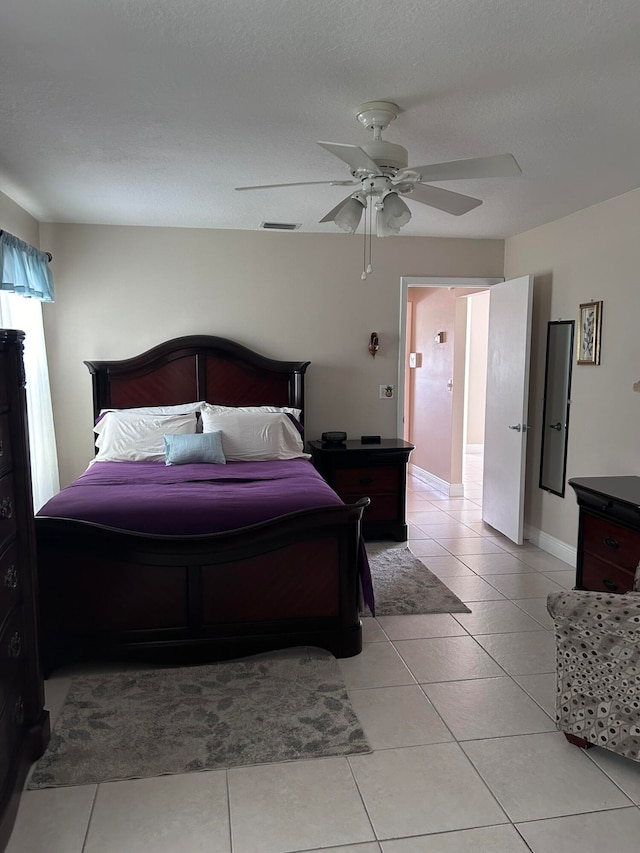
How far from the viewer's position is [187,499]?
3043 millimetres

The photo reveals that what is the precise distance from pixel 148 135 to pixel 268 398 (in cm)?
243

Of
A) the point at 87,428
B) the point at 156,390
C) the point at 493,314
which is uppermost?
the point at 493,314

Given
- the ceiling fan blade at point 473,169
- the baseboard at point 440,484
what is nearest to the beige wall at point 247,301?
the baseboard at point 440,484

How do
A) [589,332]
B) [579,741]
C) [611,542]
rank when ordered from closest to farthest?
[579,741], [611,542], [589,332]

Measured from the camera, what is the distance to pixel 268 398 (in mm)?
4961

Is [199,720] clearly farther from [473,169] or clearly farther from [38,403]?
[38,403]

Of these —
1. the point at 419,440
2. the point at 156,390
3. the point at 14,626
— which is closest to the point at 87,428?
the point at 156,390

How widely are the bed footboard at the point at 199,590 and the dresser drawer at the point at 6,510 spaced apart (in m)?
0.66

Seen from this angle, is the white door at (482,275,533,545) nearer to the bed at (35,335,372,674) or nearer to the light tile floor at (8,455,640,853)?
the light tile floor at (8,455,640,853)

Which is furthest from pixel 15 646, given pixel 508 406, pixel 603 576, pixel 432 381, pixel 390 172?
pixel 432 381

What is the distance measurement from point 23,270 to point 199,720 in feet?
9.43

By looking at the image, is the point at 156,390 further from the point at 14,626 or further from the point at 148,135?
the point at 14,626

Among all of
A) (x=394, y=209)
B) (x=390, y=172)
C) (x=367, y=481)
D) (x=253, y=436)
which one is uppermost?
(x=390, y=172)

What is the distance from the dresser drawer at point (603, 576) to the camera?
10.1ft
